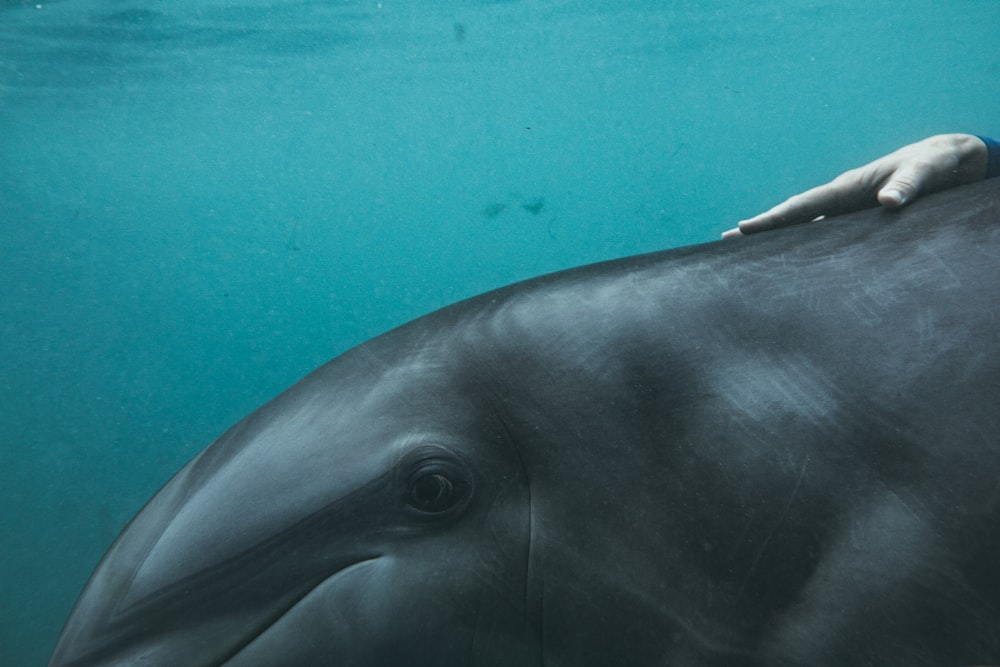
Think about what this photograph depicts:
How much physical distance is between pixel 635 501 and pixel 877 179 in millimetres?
1536

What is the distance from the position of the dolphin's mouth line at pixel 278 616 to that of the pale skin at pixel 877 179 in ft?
5.30

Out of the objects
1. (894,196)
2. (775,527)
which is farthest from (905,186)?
(775,527)

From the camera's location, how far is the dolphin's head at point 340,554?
1525mm

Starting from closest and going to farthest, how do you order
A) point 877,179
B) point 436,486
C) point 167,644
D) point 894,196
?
point 167,644 → point 436,486 → point 894,196 → point 877,179

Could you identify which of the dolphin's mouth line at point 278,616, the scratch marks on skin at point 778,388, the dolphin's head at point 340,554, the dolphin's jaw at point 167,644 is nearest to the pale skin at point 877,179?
the scratch marks on skin at point 778,388

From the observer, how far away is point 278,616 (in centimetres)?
155

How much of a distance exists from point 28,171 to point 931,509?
39.8 meters

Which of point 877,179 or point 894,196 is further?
point 877,179

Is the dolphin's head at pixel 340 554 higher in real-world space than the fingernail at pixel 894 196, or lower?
lower

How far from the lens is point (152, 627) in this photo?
154cm

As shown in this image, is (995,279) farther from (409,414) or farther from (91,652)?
(91,652)

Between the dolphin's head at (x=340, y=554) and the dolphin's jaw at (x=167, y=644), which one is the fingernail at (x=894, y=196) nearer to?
the dolphin's head at (x=340, y=554)

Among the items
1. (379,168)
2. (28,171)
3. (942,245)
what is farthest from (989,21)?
(28,171)

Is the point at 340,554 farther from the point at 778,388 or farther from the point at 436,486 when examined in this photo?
the point at 778,388
